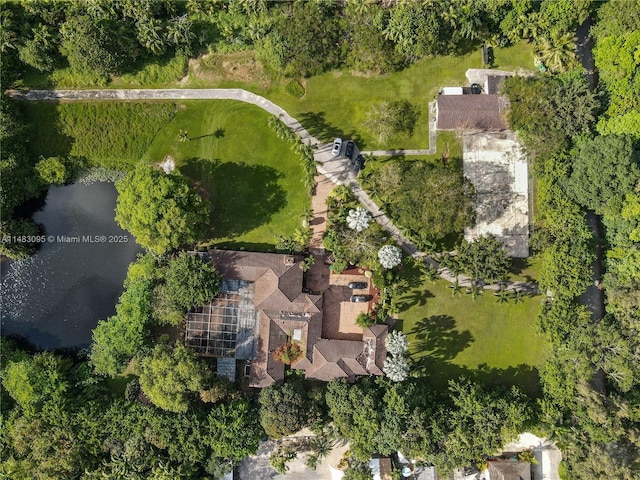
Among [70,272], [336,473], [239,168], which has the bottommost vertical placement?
[336,473]

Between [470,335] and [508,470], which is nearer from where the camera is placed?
[508,470]

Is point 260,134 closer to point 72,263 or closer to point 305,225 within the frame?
point 305,225

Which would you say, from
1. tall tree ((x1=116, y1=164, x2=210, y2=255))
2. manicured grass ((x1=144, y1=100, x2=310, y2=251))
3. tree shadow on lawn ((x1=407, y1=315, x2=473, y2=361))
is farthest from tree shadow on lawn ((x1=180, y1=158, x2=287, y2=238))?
tree shadow on lawn ((x1=407, y1=315, x2=473, y2=361))

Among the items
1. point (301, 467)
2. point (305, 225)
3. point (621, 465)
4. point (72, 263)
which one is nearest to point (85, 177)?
point (72, 263)

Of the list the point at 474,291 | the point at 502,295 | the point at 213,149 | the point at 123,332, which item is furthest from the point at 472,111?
the point at 123,332

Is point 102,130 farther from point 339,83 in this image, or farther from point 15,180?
point 339,83

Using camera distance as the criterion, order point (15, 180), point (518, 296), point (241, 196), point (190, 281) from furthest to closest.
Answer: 1. point (241, 196)
2. point (15, 180)
3. point (518, 296)
4. point (190, 281)

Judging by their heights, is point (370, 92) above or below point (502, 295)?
above
